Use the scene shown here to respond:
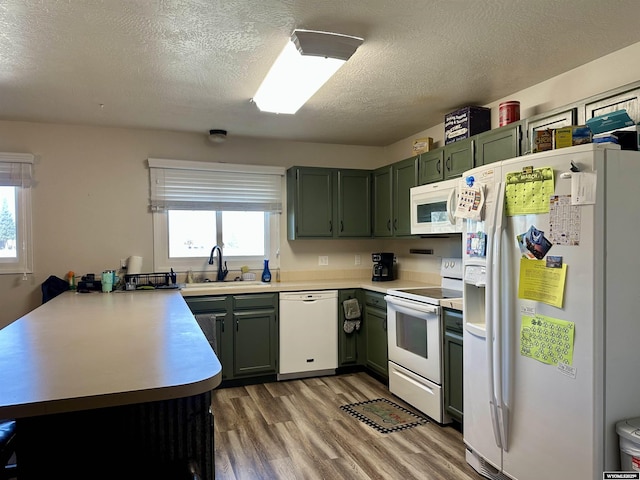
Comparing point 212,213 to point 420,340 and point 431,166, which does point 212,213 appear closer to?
point 431,166

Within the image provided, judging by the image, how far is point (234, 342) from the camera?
380 centimetres

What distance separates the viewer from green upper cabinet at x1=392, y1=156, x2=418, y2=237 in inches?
150

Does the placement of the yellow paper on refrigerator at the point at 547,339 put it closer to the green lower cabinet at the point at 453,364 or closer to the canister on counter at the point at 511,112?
the green lower cabinet at the point at 453,364

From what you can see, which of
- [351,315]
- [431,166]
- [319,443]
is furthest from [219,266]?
[431,166]

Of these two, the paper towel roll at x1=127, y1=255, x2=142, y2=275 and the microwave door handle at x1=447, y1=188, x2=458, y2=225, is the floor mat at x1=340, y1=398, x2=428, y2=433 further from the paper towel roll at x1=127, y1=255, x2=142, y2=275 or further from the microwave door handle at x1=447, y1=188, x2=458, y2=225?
the paper towel roll at x1=127, y1=255, x2=142, y2=275

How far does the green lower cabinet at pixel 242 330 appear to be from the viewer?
3.70m

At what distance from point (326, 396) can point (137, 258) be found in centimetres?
206

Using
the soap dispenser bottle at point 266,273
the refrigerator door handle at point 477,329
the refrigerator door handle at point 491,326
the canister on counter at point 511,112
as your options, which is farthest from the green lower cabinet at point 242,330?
the canister on counter at point 511,112

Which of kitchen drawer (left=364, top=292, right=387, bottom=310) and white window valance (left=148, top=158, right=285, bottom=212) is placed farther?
white window valance (left=148, top=158, right=285, bottom=212)

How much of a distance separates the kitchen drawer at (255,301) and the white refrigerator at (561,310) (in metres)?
2.12

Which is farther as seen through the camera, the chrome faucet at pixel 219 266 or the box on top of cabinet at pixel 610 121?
the chrome faucet at pixel 219 266

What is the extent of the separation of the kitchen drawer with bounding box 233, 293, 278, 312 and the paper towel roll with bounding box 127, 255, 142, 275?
92 cm

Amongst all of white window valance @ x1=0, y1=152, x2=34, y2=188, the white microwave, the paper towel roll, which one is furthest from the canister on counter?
white window valance @ x1=0, y1=152, x2=34, y2=188

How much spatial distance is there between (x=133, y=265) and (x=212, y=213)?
893 millimetres
